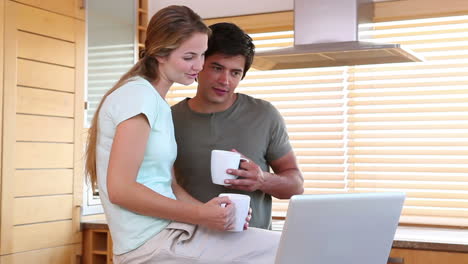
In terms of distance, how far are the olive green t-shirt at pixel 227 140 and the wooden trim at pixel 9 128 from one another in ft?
4.22

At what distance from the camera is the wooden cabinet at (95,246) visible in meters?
3.64

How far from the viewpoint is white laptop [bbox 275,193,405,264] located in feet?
4.11

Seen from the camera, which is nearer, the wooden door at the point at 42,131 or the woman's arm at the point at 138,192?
the woman's arm at the point at 138,192

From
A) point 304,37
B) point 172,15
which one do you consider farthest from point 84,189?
point 172,15

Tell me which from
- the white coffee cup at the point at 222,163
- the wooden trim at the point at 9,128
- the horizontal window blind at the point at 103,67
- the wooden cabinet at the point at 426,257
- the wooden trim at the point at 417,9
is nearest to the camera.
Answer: the white coffee cup at the point at 222,163

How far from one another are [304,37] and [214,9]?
0.88m

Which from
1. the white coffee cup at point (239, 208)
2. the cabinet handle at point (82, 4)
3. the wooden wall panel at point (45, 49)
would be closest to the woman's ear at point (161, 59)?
the white coffee cup at point (239, 208)

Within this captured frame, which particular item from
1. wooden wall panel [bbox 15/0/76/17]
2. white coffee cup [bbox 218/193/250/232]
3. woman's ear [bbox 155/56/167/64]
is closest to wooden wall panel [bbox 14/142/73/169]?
wooden wall panel [bbox 15/0/76/17]

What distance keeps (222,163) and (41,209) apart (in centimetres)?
194

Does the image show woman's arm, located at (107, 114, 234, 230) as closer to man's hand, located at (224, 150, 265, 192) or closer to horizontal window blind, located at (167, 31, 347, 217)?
man's hand, located at (224, 150, 265, 192)

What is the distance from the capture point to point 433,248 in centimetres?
288

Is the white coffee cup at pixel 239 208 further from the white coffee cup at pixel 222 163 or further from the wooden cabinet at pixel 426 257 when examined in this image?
the wooden cabinet at pixel 426 257

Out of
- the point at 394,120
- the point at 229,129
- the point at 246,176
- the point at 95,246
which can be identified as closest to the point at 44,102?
the point at 95,246

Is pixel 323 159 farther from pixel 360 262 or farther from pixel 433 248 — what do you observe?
pixel 360 262
